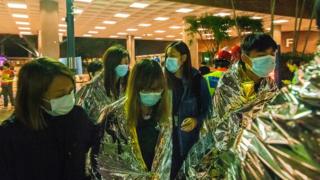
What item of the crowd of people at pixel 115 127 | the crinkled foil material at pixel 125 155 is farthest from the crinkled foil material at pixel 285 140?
the crinkled foil material at pixel 125 155

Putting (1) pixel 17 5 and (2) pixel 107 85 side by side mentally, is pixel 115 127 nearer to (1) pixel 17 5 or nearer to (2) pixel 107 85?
(2) pixel 107 85

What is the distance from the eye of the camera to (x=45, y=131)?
1.70m

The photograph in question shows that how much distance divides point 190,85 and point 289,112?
7.29ft

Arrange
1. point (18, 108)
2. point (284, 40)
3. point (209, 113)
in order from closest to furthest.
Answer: point (18, 108), point (209, 113), point (284, 40)

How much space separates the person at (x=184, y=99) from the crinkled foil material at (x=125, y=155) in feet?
2.51

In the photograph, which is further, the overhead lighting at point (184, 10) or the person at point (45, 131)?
the overhead lighting at point (184, 10)

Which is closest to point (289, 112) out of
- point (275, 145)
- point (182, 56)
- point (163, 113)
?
point (275, 145)

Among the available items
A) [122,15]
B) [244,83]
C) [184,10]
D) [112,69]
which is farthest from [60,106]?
[122,15]

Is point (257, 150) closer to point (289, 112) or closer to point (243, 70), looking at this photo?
point (289, 112)

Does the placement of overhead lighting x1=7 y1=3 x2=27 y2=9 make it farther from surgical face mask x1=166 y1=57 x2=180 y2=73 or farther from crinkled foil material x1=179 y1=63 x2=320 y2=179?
crinkled foil material x1=179 y1=63 x2=320 y2=179

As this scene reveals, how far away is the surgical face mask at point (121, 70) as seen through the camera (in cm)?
323

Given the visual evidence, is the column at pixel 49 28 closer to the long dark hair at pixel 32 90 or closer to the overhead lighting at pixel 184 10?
A: the overhead lighting at pixel 184 10

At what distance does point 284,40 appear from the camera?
22.4 meters

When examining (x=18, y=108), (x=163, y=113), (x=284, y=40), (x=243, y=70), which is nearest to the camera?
(x=18, y=108)
